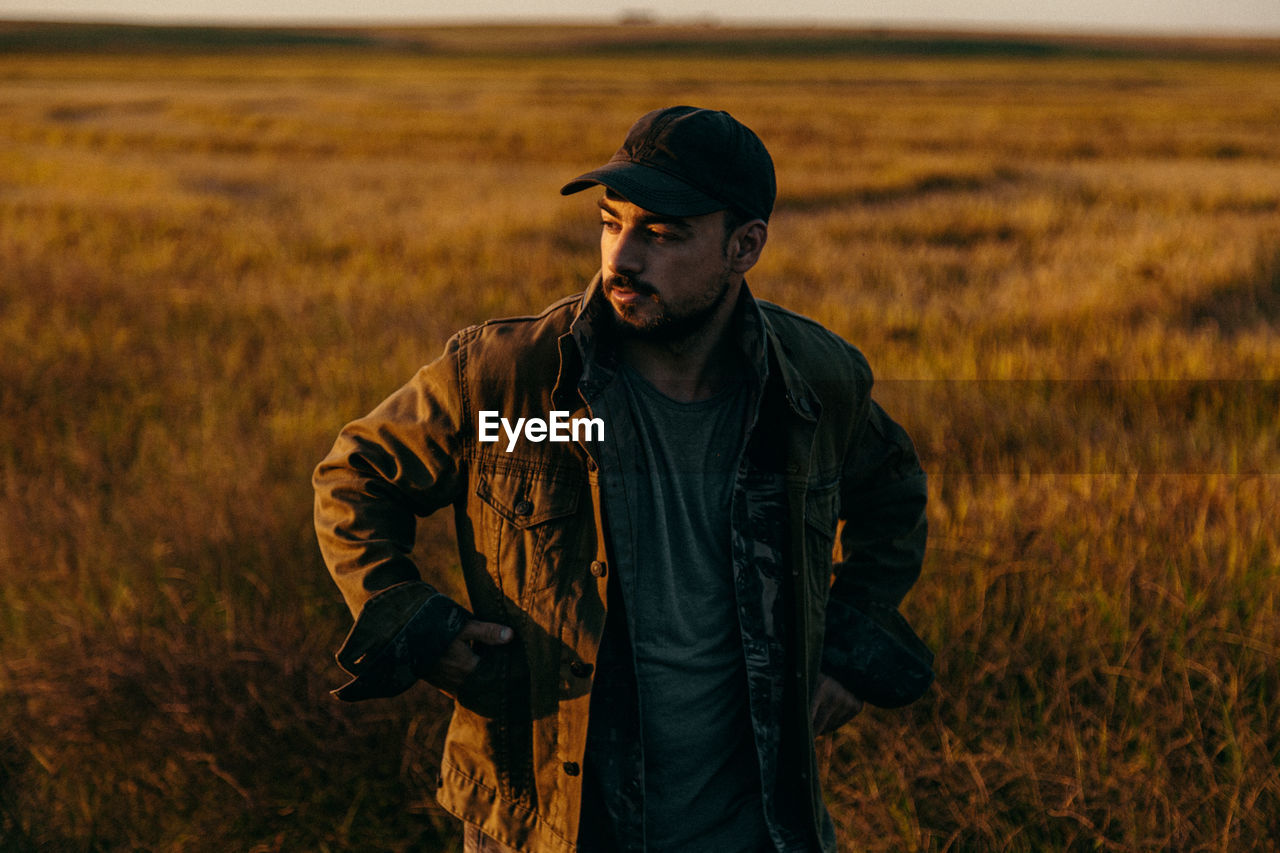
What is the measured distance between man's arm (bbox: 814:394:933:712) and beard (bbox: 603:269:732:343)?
47 cm

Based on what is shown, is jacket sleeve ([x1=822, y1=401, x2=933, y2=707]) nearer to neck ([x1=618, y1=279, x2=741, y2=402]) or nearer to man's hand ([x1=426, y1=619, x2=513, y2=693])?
neck ([x1=618, y1=279, x2=741, y2=402])

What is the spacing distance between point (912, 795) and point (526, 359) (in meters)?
1.87

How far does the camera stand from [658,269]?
1829 millimetres

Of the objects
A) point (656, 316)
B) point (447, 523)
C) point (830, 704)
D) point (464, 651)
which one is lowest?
point (447, 523)

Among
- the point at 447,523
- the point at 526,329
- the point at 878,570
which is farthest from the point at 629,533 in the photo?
the point at 447,523

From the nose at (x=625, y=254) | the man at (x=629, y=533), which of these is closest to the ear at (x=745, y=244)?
the man at (x=629, y=533)

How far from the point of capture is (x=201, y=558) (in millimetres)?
3840

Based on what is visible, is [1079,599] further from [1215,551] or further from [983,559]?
[1215,551]

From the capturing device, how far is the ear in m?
1.92

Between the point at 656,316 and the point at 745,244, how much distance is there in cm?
26

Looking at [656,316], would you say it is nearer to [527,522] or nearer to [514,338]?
[514,338]

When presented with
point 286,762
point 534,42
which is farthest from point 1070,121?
point 534,42

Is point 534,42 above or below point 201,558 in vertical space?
above

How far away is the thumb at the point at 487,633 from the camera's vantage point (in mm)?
1919
